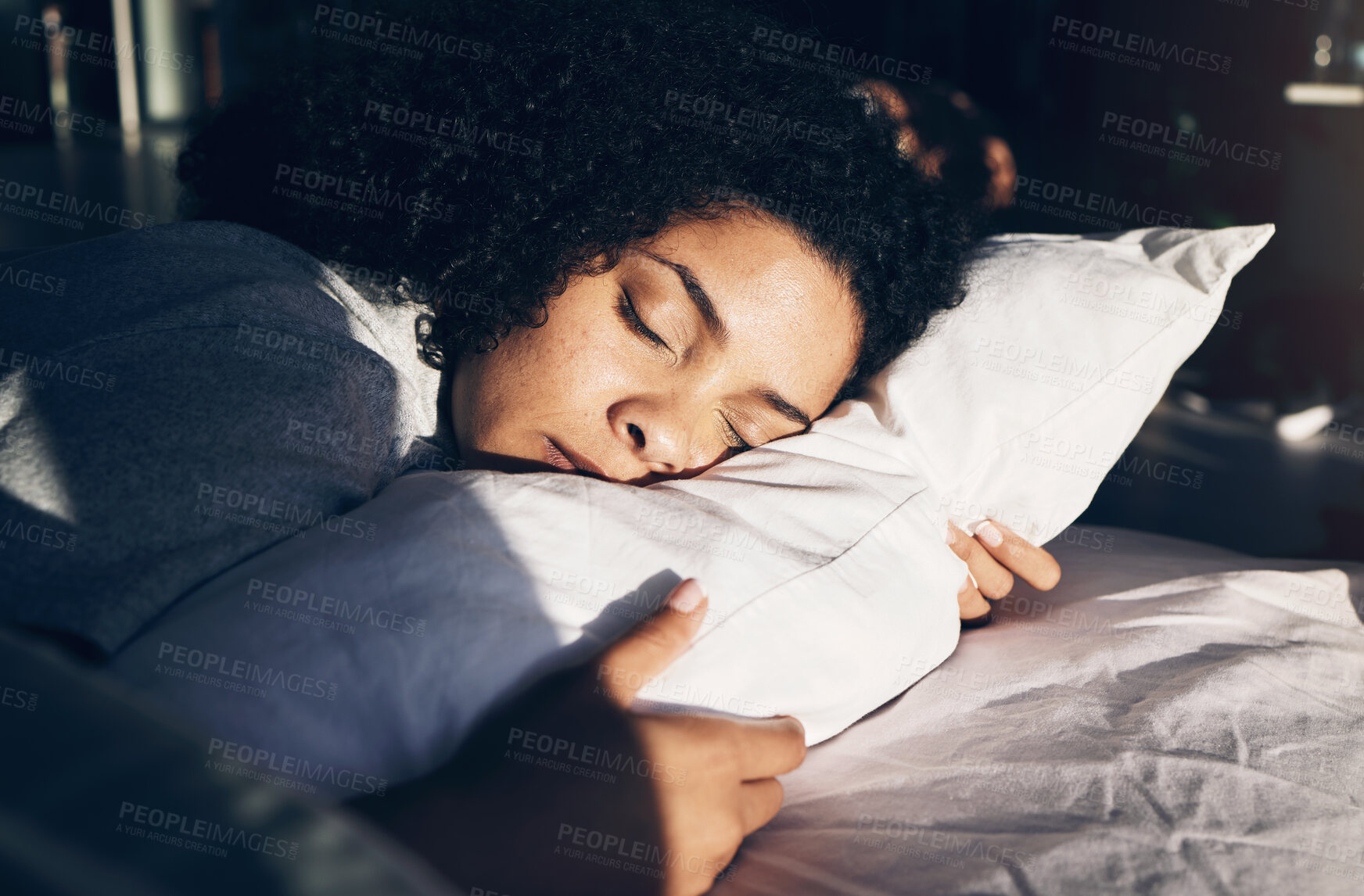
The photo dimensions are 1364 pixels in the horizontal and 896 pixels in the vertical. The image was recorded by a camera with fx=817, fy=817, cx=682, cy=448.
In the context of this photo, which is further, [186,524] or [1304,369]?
[1304,369]

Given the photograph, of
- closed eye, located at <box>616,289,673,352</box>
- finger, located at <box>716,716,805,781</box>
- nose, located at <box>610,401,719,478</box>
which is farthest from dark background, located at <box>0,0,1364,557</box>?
finger, located at <box>716,716,805,781</box>

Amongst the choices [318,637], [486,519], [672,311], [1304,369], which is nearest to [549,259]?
[672,311]

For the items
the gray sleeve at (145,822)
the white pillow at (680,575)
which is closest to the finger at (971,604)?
the white pillow at (680,575)

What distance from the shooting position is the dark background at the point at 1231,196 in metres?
1.82

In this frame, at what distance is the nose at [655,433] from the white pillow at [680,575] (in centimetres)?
8

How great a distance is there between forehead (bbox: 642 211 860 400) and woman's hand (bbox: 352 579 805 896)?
0.45 meters

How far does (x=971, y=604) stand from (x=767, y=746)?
485mm

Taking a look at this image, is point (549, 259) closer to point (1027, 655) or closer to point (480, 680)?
point (480, 680)

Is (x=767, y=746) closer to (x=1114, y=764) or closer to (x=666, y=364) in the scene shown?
(x=1114, y=764)

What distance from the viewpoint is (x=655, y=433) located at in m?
0.97

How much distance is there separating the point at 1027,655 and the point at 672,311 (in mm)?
573

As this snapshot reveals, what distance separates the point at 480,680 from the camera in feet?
1.98

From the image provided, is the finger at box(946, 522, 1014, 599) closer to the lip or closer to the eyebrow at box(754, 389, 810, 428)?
the eyebrow at box(754, 389, 810, 428)

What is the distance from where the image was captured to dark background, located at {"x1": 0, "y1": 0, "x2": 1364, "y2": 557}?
5.96ft
